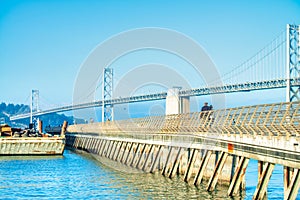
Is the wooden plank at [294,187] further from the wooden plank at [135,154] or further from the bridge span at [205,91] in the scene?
the bridge span at [205,91]

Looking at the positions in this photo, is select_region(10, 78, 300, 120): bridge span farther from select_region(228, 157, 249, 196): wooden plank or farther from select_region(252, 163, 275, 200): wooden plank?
select_region(252, 163, 275, 200): wooden plank

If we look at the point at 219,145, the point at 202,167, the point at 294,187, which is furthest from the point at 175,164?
the point at 294,187

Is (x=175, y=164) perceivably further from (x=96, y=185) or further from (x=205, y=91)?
(x=205, y=91)

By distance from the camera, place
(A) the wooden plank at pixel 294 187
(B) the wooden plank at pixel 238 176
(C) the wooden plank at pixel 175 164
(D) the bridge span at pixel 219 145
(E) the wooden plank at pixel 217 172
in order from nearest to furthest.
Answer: (A) the wooden plank at pixel 294 187, (D) the bridge span at pixel 219 145, (B) the wooden plank at pixel 238 176, (E) the wooden plank at pixel 217 172, (C) the wooden plank at pixel 175 164

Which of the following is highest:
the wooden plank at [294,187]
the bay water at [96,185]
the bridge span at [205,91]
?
the bridge span at [205,91]

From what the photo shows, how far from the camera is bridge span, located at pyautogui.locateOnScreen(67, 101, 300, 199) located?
2425 cm

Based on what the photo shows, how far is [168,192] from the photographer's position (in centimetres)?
3412

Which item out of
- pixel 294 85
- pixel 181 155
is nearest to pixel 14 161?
pixel 181 155

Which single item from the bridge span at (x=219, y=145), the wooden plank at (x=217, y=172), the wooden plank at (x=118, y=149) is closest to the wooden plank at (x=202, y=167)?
the bridge span at (x=219, y=145)

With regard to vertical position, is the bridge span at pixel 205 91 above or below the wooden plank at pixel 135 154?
above

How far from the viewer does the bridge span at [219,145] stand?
955 inches

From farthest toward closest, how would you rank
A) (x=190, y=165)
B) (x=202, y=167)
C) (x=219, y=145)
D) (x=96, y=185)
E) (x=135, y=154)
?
(x=135, y=154)
(x=96, y=185)
(x=190, y=165)
(x=202, y=167)
(x=219, y=145)

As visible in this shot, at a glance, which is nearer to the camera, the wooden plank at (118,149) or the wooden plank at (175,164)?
the wooden plank at (175,164)

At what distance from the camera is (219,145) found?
32250 millimetres
